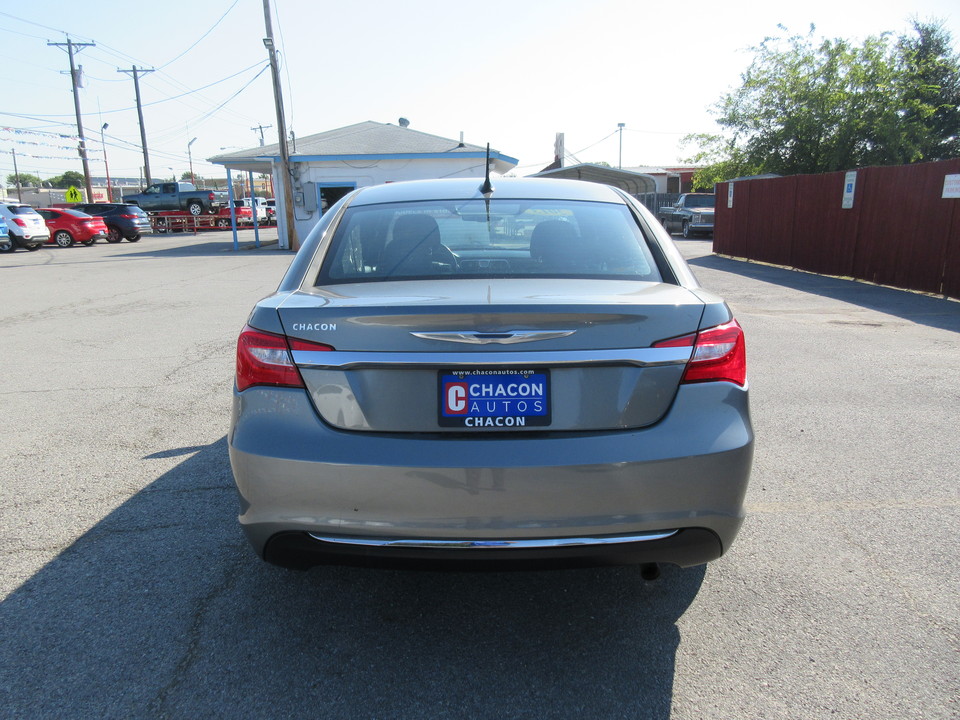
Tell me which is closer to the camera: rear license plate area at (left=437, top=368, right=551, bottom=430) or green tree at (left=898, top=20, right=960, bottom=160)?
rear license plate area at (left=437, top=368, right=551, bottom=430)

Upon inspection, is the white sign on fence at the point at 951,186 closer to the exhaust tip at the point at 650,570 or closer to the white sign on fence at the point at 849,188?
the white sign on fence at the point at 849,188

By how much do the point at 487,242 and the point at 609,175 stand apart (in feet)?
68.7

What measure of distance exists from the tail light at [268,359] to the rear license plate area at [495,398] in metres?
0.43

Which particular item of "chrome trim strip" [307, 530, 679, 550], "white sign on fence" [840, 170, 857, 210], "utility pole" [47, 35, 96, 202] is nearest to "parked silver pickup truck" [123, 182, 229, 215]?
"utility pole" [47, 35, 96, 202]

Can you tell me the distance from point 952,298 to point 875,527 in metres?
9.59

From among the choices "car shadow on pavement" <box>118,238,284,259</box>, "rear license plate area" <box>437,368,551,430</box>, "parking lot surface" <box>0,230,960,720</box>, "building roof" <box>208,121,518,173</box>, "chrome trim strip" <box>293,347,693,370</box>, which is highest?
"building roof" <box>208,121,518,173</box>

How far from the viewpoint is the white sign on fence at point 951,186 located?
1096 centimetres

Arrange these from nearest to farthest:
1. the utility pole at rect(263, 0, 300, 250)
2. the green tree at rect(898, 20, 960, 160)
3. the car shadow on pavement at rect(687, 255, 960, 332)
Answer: the car shadow on pavement at rect(687, 255, 960, 332), the utility pole at rect(263, 0, 300, 250), the green tree at rect(898, 20, 960, 160)

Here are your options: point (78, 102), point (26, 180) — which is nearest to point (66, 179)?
point (26, 180)

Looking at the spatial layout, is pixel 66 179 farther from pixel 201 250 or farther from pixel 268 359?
pixel 268 359

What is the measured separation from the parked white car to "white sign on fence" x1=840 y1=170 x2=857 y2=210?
84.8 ft

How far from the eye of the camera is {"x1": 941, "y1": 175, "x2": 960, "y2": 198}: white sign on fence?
11.0m

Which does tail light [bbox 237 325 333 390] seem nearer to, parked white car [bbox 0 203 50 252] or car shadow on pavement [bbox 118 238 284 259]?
car shadow on pavement [bbox 118 238 284 259]

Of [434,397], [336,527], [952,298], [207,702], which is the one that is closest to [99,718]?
[207,702]
